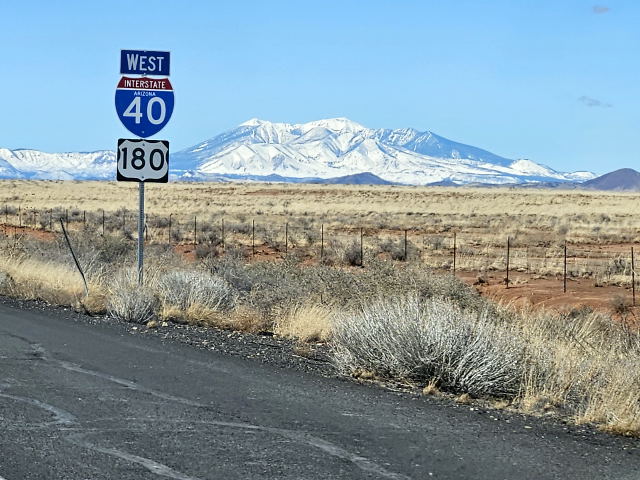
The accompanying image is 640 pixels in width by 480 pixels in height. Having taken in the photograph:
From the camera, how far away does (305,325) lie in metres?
12.2

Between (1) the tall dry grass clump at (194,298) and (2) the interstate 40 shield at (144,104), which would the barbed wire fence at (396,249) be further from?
(2) the interstate 40 shield at (144,104)

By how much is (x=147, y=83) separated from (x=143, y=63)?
0.97 feet

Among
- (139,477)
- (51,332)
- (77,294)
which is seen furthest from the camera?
(77,294)

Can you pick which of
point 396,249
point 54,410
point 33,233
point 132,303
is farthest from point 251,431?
point 33,233

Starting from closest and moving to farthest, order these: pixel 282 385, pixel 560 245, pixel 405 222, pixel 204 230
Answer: pixel 282 385
pixel 560 245
pixel 204 230
pixel 405 222

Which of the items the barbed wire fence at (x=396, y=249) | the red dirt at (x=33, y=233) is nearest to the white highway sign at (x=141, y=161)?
the barbed wire fence at (x=396, y=249)

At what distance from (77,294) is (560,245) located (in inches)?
1357

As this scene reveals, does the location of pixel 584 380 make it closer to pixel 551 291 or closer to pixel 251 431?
pixel 251 431

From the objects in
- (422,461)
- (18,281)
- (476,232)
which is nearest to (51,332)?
(18,281)

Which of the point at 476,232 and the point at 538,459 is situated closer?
the point at 538,459

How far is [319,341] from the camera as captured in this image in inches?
474

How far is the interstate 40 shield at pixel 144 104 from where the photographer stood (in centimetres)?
1401

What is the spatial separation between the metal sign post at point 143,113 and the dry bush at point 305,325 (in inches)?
97.2

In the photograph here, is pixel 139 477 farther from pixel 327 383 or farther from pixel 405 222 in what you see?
pixel 405 222
